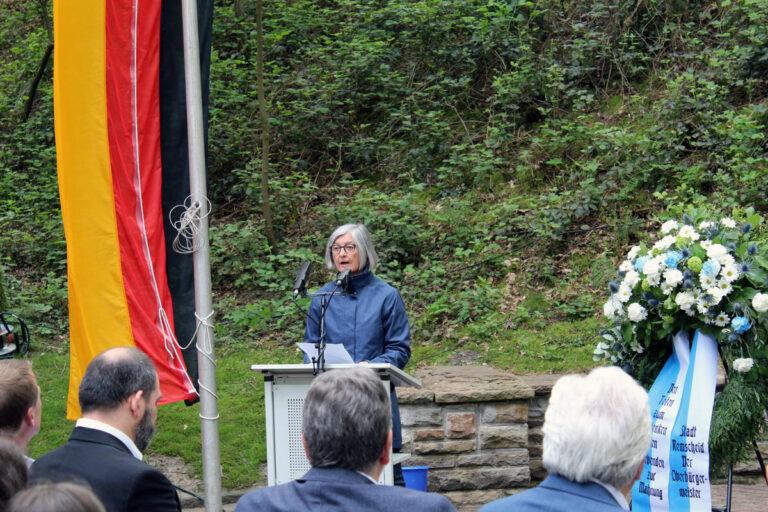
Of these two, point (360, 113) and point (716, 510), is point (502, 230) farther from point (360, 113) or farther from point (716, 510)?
point (716, 510)

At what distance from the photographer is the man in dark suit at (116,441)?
9.93 ft

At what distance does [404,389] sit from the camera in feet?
22.0

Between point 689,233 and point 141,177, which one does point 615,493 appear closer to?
point 689,233

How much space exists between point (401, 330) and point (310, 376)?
28.2 inches

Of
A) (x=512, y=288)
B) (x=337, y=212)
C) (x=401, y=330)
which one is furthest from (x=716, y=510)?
(x=337, y=212)

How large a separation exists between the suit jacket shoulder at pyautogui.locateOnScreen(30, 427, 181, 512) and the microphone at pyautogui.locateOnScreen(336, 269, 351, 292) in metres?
2.41

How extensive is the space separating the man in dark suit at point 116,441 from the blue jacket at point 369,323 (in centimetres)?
221

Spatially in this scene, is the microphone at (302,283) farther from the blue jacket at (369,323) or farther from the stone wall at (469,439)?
the stone wall at (469,439)

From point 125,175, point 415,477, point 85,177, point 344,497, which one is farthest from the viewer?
point 415,477

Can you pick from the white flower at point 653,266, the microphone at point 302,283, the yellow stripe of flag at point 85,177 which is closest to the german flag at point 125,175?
the yellow stripe of flag at point 85,177

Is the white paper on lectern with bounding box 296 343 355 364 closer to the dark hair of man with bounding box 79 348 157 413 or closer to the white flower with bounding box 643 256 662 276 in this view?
the white flower with bounding box 643 256 662 276

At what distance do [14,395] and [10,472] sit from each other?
2.85 ft

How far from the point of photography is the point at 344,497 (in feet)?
8.45

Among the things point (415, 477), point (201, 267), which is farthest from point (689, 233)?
point (201, 267)
